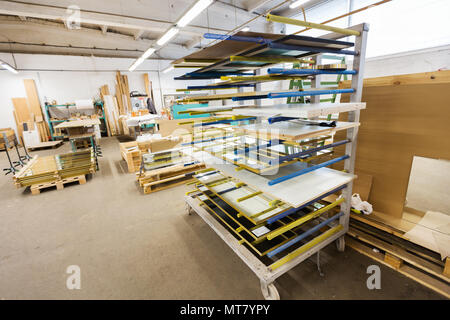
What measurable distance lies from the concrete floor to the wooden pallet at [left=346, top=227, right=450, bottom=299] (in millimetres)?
73

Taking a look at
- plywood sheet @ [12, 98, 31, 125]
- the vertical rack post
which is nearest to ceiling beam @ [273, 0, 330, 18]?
the vertical rack post

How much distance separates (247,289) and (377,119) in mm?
2184

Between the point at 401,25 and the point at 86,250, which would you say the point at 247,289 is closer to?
the point at 86,250

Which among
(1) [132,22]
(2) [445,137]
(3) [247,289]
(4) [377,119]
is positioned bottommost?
(3) [247,289]

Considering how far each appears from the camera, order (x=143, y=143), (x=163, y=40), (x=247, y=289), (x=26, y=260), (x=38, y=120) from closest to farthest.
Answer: (x=247, y=289), (x=26, y=260), (x=143, y=143), (x=163, y=40), (x=38, y=120)

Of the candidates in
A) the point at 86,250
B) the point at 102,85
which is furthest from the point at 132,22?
the point at 86,250

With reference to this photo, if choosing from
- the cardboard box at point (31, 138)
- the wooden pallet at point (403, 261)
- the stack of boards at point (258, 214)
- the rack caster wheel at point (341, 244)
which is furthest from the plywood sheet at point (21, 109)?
the wooden pallet at point (403, 261)

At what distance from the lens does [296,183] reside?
1.80 metres

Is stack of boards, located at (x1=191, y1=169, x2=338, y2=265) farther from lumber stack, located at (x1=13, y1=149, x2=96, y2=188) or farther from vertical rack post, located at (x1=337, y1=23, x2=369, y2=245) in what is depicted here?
lumber stack, located at (x1=13, y1=149, x2=96, y2=188)

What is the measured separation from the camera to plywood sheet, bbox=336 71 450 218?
182 cm

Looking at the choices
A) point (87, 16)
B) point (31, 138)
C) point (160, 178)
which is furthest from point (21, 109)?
point (160, 178)

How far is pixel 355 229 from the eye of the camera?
2.27 m

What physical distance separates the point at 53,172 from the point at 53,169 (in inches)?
5.0

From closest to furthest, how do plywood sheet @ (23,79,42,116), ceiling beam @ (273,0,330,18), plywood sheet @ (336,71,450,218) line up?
plywood sheet @ (336,71,450,218) < ceiling beam @ (273,0,330,18) < plywood sheet @ (23,79,42,116)
